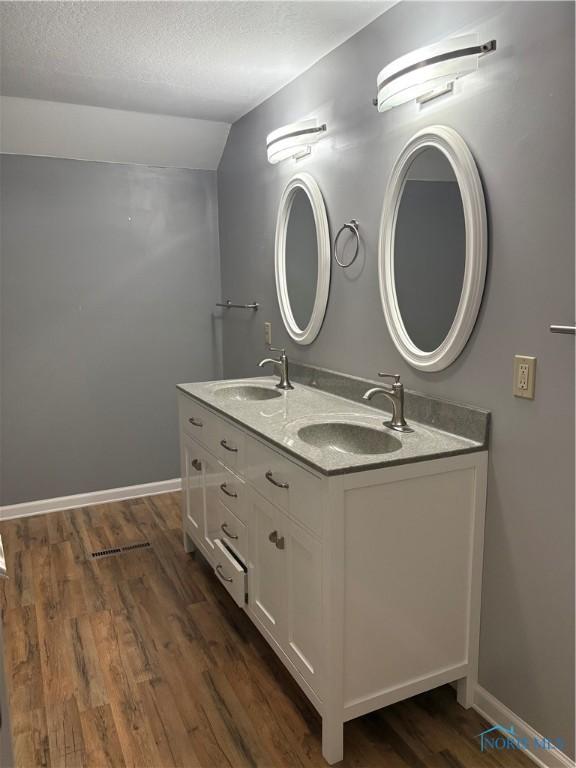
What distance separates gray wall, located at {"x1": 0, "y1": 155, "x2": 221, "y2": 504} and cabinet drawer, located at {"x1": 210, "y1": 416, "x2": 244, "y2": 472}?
144 centimetres

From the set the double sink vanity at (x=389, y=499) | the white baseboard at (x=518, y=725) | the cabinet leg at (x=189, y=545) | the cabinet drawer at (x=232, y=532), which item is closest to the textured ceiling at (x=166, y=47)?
the double sink vanity at (x=389, y=499)

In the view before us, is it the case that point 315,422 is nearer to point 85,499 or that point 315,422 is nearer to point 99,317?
point 99,317

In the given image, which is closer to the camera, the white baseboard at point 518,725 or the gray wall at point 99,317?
the white baseboard at point 518,725

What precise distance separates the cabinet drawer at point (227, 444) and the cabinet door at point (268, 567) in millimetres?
179

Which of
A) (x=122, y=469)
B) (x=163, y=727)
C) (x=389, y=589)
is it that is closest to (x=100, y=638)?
(x=163, y=727)

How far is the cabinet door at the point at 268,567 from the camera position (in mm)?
1997

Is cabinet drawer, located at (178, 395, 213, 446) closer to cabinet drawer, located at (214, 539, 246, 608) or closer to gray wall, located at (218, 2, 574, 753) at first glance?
cabinet drawer, located at (214, 539, 246, 608)

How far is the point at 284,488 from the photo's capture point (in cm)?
192

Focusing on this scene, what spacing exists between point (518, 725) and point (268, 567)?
889 mm

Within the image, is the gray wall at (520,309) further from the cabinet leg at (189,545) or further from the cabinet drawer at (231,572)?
the cabinet leg at (189,545)

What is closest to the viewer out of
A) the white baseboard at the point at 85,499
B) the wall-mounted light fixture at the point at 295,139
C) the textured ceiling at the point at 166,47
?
the textured ceiling at the point at 166,47

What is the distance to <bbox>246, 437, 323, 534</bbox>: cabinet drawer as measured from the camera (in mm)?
1739

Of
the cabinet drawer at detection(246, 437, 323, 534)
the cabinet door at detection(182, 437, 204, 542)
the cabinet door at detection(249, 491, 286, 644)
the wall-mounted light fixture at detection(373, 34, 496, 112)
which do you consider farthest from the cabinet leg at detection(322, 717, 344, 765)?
the wall-mounted light fixture at detection(373, 34, 496, 112)

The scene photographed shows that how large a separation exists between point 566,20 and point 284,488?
1.45m
